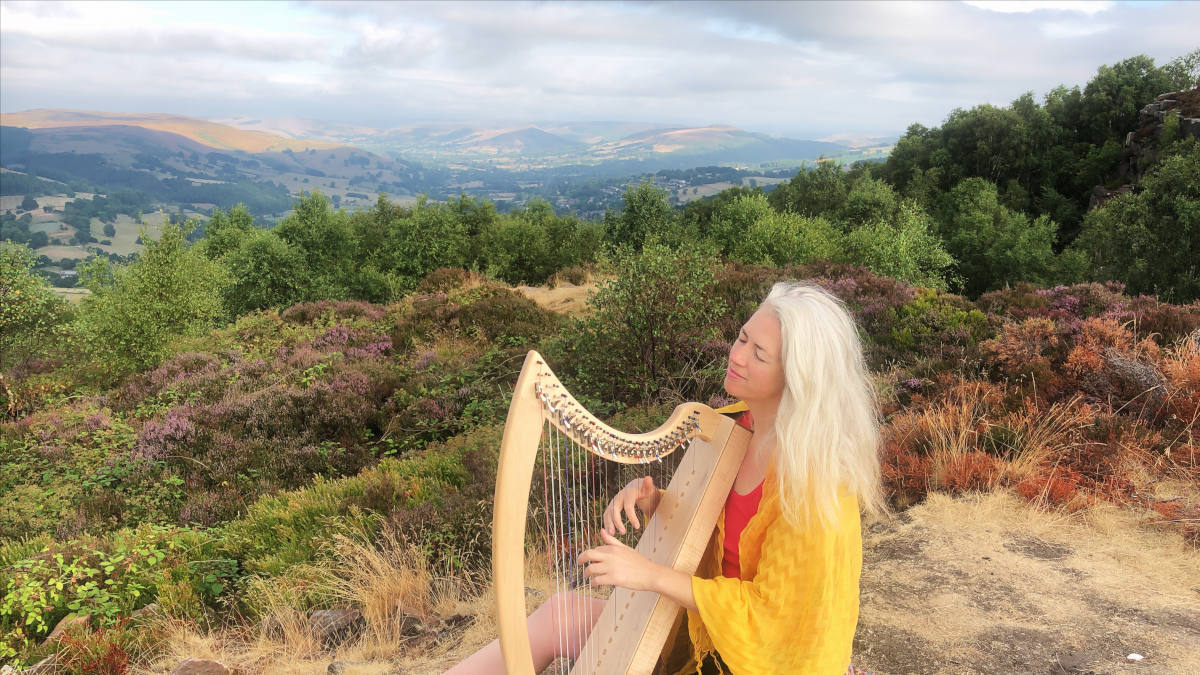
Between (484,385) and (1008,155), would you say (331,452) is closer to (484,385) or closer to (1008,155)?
(484,385)

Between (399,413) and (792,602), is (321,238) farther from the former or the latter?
(792,602)

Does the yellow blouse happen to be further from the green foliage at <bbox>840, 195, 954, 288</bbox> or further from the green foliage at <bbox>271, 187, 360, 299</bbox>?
the green foliage at <bbox>271, 187, 360, 299</bbox>

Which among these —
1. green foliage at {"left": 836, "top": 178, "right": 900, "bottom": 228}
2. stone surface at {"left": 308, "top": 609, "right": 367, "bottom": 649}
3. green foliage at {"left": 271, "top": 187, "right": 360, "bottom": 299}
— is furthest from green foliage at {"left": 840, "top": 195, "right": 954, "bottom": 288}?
green foliage at {"left": 271, "top": 187, "right": 360, "bottom": 299}

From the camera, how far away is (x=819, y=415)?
200 centimetres

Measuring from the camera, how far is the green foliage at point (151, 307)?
653 inches

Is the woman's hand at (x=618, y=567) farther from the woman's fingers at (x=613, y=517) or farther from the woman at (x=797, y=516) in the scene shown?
the woman's fingers at (x=613, y=517)

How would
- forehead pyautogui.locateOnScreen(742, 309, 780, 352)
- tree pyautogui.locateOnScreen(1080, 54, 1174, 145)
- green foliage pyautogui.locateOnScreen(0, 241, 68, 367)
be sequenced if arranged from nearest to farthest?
1. forehead pyautogui.locateOnScreen(742, 309, 780, 352)
2. green foliage pyautogui.locateOnScreen(0, 241, 68, 367)
3. tree pyautogui.locateOnScreen(1080, 54, 1174, 145)

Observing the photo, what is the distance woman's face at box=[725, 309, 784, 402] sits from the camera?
210cm

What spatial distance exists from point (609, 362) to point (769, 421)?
230 inches

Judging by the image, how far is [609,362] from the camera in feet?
26.7

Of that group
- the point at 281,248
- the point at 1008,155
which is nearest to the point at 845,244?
the point at 281,248

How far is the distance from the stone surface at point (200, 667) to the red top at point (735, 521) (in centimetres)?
288

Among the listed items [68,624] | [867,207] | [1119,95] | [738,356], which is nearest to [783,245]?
[867,207]

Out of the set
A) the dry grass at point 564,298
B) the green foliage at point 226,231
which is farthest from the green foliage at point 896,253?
the green foliage at point 226,231
